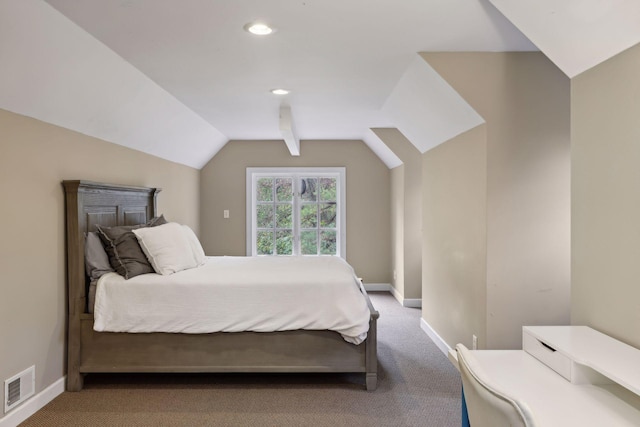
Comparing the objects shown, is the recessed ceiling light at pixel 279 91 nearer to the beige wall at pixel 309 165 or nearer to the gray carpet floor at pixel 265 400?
the gray carpet floor at pixel 265 400

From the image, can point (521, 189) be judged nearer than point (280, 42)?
No

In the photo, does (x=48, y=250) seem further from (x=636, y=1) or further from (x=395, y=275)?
(x=395, y=275)

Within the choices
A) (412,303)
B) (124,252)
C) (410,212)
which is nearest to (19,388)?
(124,252)

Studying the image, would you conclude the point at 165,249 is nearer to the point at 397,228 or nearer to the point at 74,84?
the point at 74,84

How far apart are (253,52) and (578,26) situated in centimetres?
183

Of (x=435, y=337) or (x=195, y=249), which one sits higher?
(x=195, y=249)

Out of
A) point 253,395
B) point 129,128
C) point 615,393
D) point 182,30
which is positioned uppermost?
point 182,30

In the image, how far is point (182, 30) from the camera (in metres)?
2.35

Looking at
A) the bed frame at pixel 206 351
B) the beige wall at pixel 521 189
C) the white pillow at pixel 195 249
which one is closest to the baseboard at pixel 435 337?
the beige wall at pixel 521 189

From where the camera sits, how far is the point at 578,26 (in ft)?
5.52

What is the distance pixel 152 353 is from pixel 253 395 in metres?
0.75

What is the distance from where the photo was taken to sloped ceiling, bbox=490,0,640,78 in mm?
1531

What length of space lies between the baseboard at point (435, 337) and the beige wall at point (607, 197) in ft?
5.35

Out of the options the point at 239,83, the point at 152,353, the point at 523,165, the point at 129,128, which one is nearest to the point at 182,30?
the point at 239,83
